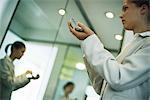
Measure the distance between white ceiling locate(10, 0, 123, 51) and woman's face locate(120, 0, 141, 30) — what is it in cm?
96

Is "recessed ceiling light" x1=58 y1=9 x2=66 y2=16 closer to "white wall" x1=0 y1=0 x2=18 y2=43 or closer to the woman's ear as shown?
"white wall" x1=0 y1=0 x2=18 y2=43

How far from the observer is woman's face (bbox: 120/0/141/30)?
2.19 ft

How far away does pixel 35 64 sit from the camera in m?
1.68

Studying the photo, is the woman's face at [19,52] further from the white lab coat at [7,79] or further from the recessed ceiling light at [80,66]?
the recessed ceiling light at [80,66]

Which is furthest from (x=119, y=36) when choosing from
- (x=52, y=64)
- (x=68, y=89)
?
(x=68, y=89)

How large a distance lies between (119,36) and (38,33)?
0.59 meters

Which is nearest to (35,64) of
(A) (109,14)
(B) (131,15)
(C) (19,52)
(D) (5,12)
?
(C) (19,52)

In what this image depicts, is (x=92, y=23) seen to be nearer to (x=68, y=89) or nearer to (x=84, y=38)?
(x=68, y=89)

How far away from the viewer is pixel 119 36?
1867mm

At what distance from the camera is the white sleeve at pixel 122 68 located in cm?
56

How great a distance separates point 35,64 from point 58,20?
44cm

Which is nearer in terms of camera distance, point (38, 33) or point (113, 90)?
point (113, 90)

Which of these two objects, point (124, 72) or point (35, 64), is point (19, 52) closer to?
point (35, 64)

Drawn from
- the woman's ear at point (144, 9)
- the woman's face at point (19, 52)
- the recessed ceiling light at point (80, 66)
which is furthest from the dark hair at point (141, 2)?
the recessed ceiling light at point (80, 66)
